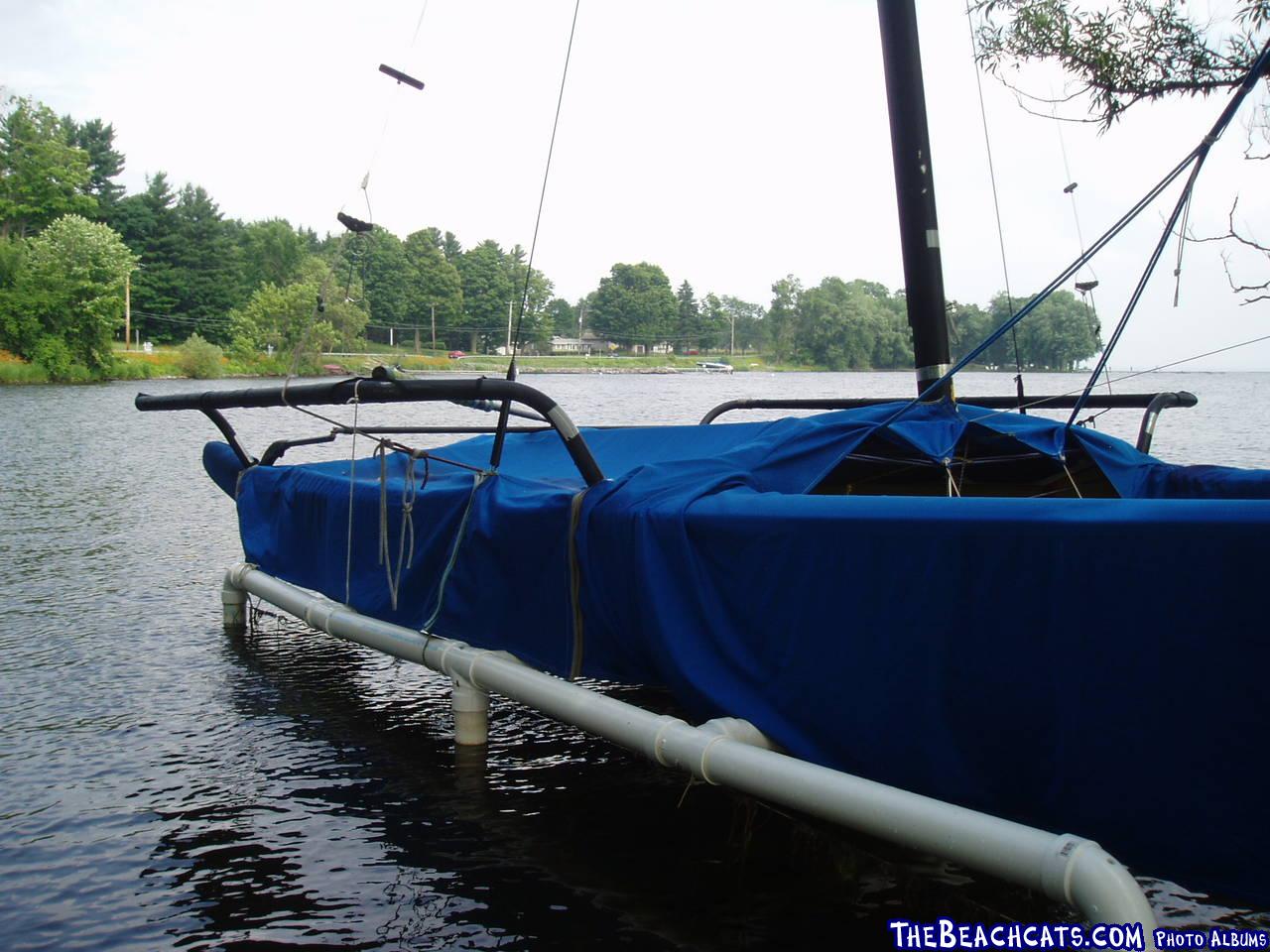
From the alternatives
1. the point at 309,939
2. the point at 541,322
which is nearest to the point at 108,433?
the point at 309,939

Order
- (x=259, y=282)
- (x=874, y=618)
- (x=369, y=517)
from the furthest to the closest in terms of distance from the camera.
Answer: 1. (x=259, y=282)
2. (x=369, y=517)
3. (x=874, y=618)

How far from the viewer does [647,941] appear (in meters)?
4.15

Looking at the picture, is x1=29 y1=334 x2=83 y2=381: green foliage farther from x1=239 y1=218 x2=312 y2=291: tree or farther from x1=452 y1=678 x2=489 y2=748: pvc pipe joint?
x1=452 y1=678 x2=489 y2=748: pvc pipe joint

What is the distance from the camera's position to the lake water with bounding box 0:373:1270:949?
4324 mm

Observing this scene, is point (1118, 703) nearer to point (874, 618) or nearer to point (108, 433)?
point (874, 618)

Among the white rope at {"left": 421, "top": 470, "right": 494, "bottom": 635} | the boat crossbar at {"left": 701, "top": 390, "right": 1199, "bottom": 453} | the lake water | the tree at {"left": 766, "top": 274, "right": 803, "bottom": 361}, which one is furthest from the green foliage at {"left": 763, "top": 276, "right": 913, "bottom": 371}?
the white rope at {"left": 421, "top": 470, "right": 494, "bottom": 635}

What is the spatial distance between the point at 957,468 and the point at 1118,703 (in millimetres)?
3164

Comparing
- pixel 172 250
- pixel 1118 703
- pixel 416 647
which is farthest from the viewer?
pixel 172 250

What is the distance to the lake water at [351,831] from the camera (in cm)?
432

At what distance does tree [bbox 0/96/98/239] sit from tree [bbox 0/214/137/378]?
45.7ft

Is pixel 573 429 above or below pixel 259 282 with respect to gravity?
below

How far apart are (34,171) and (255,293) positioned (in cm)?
1868

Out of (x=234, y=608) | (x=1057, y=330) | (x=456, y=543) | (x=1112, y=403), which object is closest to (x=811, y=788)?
(x=456, y=543)

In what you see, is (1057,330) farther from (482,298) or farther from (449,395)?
(482,298)
